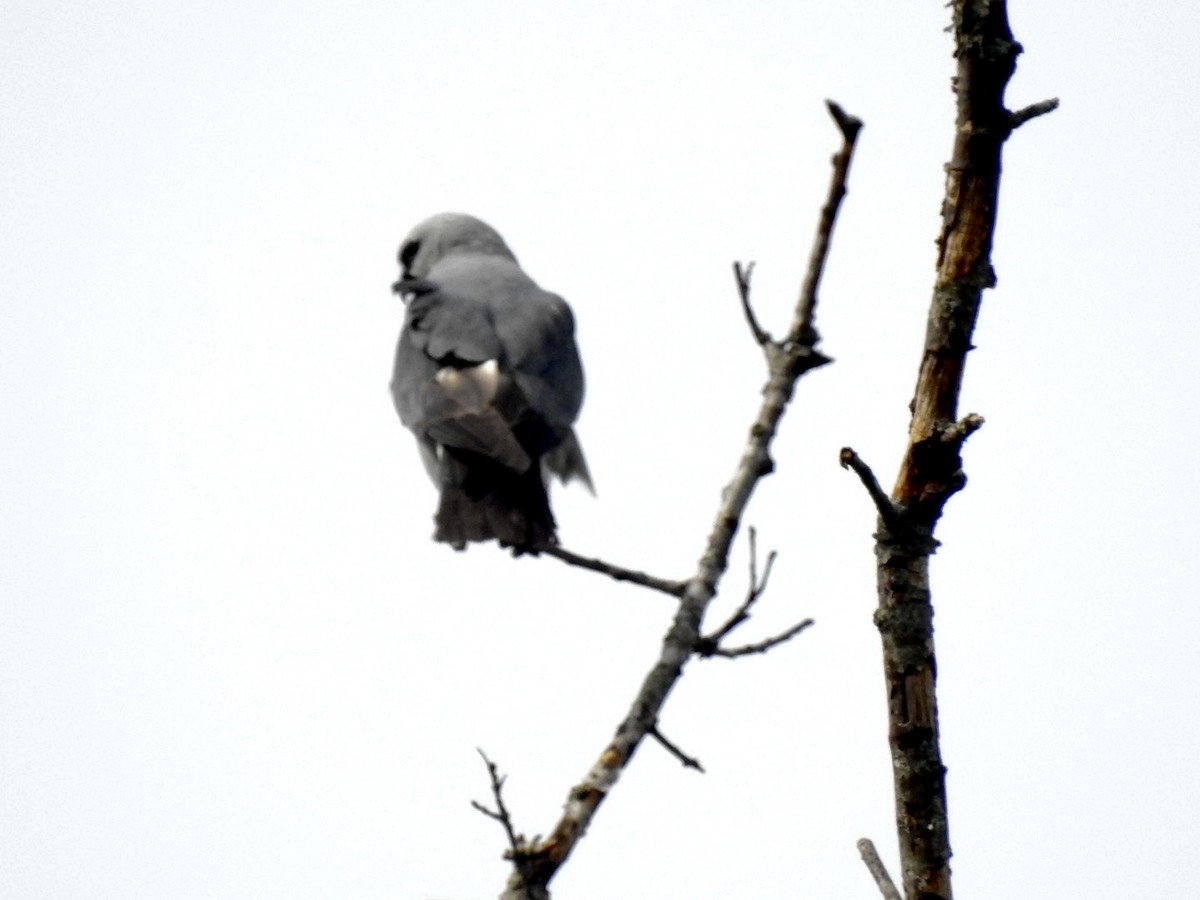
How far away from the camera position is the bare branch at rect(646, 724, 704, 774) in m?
3.02

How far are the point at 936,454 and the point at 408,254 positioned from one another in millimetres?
3915

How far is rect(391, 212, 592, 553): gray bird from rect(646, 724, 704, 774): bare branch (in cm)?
128

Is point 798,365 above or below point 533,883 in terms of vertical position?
above

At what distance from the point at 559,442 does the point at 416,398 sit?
1.73 feet

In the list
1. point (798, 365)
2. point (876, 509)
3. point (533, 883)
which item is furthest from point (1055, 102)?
point (533, 883)

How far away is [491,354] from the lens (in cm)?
545

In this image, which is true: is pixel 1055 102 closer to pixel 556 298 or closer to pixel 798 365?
pixel 798 365

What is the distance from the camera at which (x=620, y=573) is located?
3289 mm

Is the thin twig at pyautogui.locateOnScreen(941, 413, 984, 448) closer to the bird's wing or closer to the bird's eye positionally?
the bird's wing

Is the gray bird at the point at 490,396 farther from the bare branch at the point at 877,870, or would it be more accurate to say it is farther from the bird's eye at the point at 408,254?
the bare branch at the point at 877,870

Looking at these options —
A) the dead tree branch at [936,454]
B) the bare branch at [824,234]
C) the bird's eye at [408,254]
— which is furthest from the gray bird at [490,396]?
the bare branch at [824,234]

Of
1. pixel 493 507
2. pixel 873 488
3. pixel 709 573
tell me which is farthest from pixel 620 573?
pixel 493 507

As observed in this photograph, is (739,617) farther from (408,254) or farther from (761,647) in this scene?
(408,254)

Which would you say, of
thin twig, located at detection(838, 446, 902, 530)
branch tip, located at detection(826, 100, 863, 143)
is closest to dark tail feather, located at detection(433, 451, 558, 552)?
thin twig, located at detection(838, 446, 902, 530)
